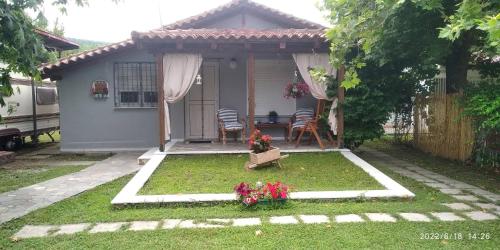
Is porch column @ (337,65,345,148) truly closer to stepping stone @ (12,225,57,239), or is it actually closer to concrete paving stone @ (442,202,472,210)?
concrete paving stone @ (442,202,472,210)

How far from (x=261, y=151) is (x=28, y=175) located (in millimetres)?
4678

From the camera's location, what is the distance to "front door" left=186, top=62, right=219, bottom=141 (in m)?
10.1

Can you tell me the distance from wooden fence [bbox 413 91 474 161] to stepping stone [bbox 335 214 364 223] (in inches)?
184

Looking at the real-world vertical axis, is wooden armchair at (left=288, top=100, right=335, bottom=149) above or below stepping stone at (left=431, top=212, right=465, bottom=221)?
above

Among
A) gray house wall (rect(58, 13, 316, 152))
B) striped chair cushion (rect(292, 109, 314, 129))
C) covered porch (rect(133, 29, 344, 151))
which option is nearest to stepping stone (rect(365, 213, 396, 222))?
covered porch (rect(133, 29, 344, 151))

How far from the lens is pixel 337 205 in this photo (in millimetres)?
4902

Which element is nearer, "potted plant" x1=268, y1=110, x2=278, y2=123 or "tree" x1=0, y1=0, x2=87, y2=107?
"tree" x1=0, y1=0, x2=87, y2=107

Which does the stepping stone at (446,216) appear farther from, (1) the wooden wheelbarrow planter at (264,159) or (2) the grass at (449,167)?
(1) the wooden wheelbarrow planter at (264,159)

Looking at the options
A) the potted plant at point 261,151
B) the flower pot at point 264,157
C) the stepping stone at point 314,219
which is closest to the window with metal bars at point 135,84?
the potted plant at point 261,151

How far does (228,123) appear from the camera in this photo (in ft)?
31.3

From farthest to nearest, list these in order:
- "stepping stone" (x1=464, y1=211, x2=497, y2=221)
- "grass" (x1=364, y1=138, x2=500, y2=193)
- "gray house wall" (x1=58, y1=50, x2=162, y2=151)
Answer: "gray house wall" (x1=58, y1=50, x2=162, y2=151) < "grass" (x1=364, y1=138, x2=500, y2=193) < "stepping stone" (x1=464, y1=211, x2=497, y2=221)

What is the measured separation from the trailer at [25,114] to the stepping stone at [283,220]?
27.3 ft

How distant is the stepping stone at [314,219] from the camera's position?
432 centimetres

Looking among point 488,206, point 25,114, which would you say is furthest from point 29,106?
point 488,206
